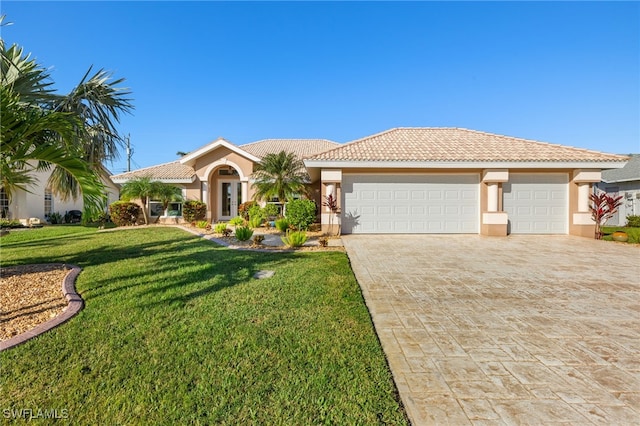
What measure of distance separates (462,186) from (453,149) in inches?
83.2

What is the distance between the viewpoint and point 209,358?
3348 mm

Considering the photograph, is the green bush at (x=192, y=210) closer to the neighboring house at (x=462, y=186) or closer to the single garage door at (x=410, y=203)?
the neighboring house at (x=462, y=186)

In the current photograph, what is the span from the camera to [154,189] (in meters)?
17.1

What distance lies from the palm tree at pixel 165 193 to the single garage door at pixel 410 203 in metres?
11.4

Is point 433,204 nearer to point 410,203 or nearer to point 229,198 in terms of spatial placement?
point 410,203

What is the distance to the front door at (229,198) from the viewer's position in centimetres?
2117

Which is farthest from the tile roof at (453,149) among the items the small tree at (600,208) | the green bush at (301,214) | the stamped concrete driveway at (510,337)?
the stamped concrete driveway at (510,337)

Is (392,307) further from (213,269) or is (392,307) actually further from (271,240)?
(271,240)

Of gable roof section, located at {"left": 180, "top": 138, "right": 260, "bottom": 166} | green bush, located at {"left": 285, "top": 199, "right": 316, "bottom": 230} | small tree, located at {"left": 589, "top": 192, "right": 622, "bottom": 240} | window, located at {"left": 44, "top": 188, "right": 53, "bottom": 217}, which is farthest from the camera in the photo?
window, located at {"left": 44, "top": 188, "right": 53, "bottom": 217}

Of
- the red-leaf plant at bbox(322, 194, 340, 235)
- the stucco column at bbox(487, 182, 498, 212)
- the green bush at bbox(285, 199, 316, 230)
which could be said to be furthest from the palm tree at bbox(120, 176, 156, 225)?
the stucco column at bbox(487, 182, 498, 212)

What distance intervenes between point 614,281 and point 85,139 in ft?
46.2

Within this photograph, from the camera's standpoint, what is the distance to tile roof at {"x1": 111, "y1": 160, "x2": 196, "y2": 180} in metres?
19.4

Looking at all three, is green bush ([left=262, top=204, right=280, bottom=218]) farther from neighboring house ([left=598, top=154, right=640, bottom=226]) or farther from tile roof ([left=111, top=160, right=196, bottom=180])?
neighboring house ([left=598, top=154, right=640, bottom=226])

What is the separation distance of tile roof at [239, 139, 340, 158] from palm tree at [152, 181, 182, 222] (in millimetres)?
7876
